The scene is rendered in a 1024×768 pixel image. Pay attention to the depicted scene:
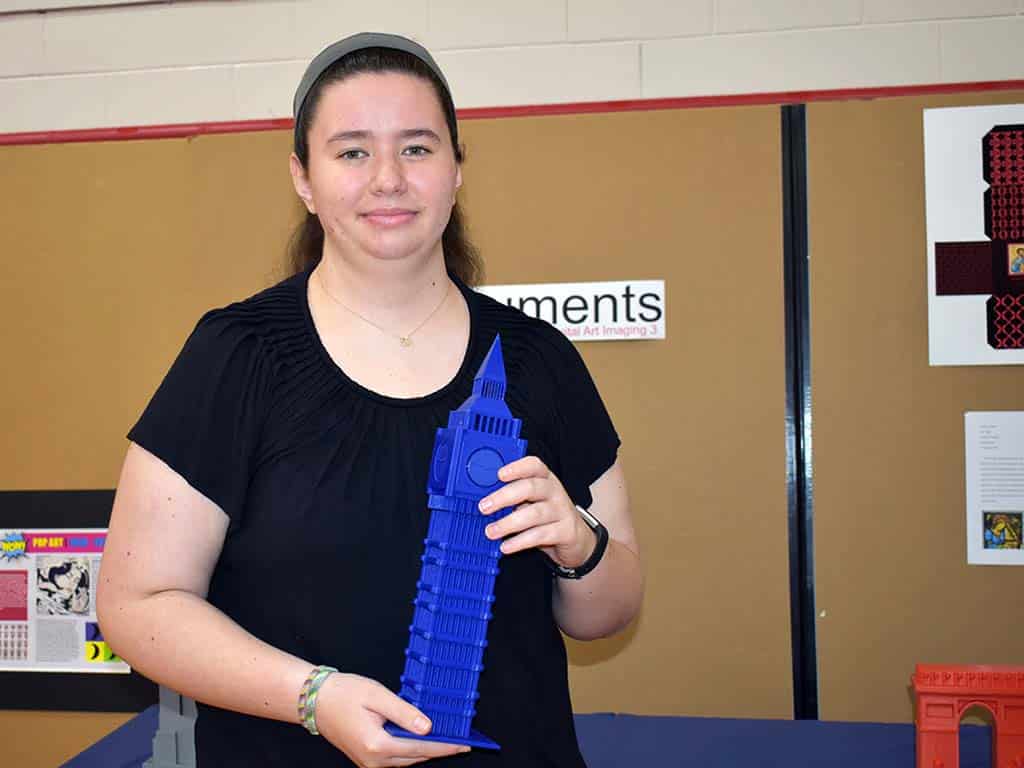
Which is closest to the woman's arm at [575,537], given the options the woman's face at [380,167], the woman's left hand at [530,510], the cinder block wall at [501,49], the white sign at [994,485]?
the woman's left hand at [530,510]

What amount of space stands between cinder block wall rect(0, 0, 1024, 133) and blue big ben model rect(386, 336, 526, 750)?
1.60m

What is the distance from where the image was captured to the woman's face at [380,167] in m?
1.03

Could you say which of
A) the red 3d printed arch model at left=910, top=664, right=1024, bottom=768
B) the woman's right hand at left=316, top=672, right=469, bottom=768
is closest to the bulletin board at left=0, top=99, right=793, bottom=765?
the red 3d printed arch model at left=910, top=664, right=1024, bottom=768

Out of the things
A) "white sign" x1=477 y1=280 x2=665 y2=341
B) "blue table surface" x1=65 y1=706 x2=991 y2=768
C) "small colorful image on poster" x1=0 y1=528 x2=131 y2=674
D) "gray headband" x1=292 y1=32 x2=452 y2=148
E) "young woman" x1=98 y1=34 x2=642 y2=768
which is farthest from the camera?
"small colorful image on poster" x1=0 y1=528 x2=131 y2=674

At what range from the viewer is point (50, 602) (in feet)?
7.54

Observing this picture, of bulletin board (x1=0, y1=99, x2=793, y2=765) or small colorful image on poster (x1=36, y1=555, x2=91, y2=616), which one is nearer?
bulletin board (x1=0, y1=99, x2=793, y2=765)

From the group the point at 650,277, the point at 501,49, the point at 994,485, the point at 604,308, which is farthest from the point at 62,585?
the point at 994,485

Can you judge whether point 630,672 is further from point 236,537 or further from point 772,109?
point 236,537

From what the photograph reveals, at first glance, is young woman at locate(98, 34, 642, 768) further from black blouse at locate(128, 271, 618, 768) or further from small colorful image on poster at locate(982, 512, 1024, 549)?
small colorful image on poster at locate(982, 512, 1024, 549)

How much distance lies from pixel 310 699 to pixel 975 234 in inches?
65.7

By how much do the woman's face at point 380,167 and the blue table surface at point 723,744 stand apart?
1.10 meters

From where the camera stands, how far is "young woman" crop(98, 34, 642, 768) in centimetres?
96

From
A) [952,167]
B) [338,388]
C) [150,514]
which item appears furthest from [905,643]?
[150,514]

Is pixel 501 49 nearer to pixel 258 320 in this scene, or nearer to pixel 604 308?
pixel 604 308
